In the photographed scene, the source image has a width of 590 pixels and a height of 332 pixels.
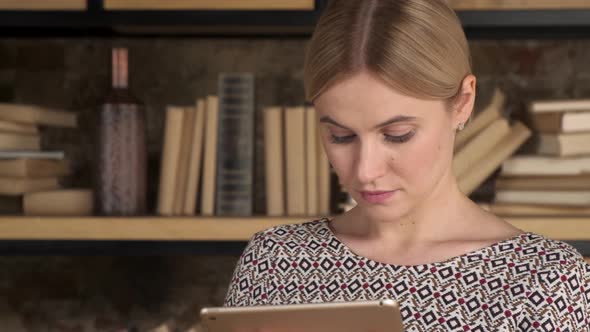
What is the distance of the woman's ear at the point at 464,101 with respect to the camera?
1140 millimetres

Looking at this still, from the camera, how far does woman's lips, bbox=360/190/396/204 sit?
1102 millimetres

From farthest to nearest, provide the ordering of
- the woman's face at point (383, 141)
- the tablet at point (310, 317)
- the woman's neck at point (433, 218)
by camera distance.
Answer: the woman's neck at point (433, 218), the woman's face at point (383, 141), the tablet at point (310, 317)

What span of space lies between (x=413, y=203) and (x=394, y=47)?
0.20 m

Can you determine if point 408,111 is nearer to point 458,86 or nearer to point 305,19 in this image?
point 458,86

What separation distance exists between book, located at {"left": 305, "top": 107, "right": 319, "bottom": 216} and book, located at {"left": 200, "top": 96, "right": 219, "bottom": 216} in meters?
0.19

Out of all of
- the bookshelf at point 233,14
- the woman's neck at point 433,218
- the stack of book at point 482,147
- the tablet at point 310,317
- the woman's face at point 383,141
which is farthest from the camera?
the stack of book at point 482,147

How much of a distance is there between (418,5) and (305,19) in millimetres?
756

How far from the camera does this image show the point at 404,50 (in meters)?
1.08

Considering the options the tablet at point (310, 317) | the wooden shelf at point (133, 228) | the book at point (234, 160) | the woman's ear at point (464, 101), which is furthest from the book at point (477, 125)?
the tablet at point (310, 317)

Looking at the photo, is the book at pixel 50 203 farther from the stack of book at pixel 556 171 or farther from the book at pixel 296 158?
the stack of book at pixel 556 171

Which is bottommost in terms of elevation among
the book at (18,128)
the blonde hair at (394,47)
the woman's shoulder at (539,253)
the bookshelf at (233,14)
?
the woman's shoulder at (539,253)

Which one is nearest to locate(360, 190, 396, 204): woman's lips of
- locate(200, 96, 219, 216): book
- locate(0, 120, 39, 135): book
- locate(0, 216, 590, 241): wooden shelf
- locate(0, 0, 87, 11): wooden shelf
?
locate(0, 216, 590, 241): wooden shelf

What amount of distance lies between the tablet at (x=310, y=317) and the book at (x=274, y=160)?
3.19 ft

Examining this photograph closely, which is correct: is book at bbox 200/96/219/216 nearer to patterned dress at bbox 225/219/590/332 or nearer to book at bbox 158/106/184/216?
book at bbox 158/106/184/216
